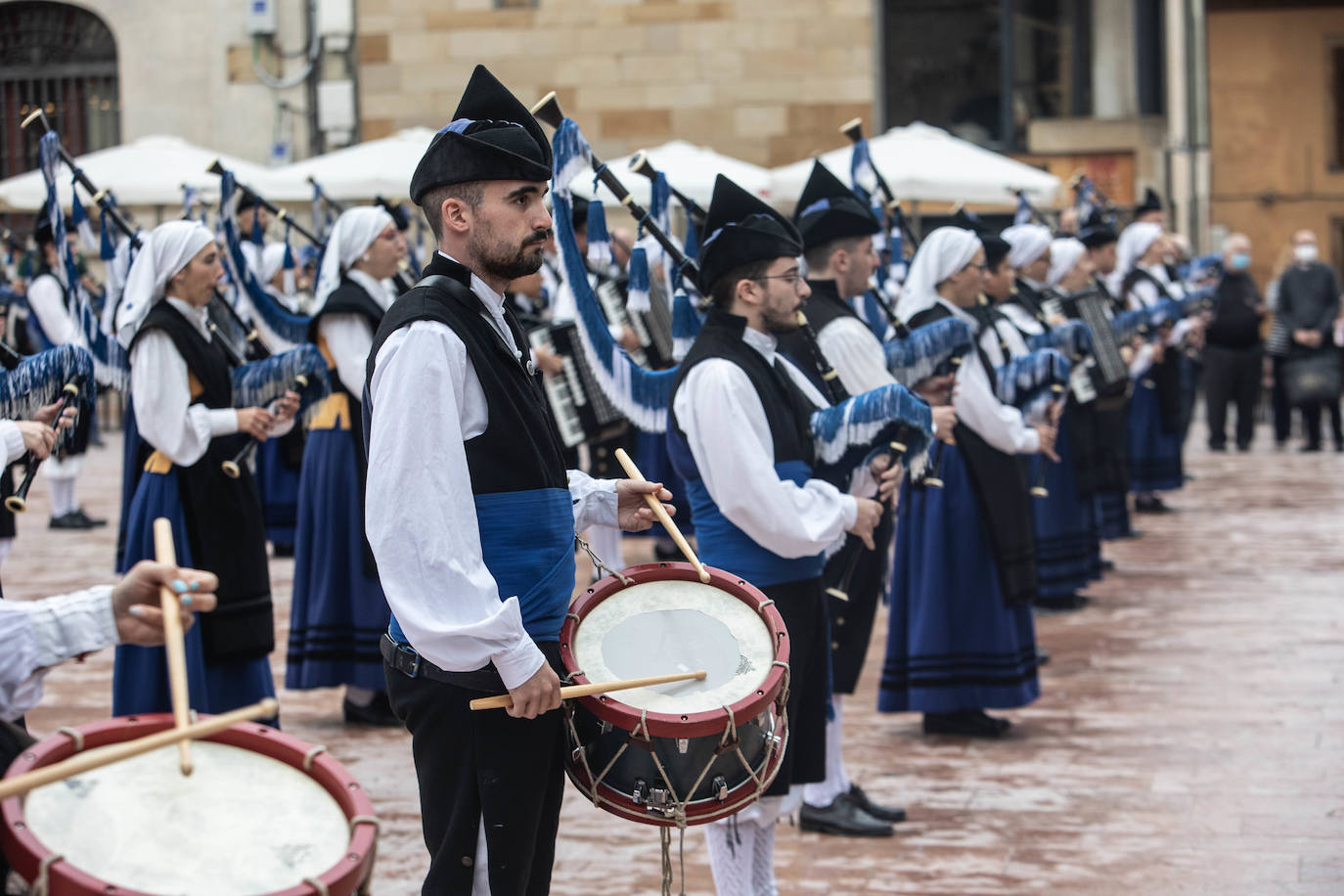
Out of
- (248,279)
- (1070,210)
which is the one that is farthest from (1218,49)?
(248,279)

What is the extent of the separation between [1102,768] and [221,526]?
3.04 meters

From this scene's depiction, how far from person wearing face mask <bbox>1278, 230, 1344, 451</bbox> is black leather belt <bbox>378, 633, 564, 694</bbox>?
13.4m

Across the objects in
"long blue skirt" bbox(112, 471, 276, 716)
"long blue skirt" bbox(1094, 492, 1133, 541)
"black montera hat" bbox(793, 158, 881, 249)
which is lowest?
"long blue skirt" bbox(1094, 492, 1133, 541)

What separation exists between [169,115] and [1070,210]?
32.3 ft

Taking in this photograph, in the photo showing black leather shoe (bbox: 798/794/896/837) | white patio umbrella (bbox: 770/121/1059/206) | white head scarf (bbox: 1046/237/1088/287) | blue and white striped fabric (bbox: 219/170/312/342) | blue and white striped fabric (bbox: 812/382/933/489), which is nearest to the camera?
blue and white striped fabric (bbox: 812/382/933/489)

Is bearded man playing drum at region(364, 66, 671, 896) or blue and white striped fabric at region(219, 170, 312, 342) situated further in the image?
blue and white striped fabric at region(219, 170, 312, 342)

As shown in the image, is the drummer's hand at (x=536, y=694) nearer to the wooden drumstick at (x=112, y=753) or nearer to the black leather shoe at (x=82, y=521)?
the wooden drumstick at (x=112, y=753)

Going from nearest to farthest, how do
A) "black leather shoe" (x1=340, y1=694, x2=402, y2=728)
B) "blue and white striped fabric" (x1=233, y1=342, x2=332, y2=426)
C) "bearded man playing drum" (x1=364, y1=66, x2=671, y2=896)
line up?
"bearded man playing drum" (x1=364, y1=66, x2=671, y2=896) → "blue and white striped fabric" (x1=233, y1=342, x2=332, y2=426) → "black leather shoe" (x1=340, y1=694, x2=402, y2=728)

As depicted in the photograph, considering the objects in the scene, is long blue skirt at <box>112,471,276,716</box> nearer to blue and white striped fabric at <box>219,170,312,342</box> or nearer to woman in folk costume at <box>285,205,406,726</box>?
woman in folk costume at <box>285,205,406,726</box>

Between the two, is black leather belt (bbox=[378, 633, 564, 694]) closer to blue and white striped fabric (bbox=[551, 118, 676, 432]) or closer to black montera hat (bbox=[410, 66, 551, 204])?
black montera hat (bbox=[410, 66, 551, 204])

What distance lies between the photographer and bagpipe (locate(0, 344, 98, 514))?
14.2 feet

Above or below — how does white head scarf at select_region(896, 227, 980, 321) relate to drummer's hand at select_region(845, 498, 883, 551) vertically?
above

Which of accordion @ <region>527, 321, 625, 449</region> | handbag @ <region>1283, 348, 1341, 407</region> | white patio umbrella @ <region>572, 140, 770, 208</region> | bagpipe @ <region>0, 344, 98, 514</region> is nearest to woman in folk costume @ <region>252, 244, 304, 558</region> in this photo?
accordion @ <region>527, 321, 625, 449</region>

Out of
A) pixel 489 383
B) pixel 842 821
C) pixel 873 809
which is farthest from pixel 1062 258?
pixel 489 383
